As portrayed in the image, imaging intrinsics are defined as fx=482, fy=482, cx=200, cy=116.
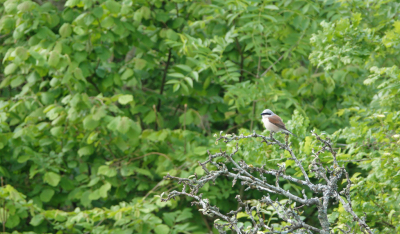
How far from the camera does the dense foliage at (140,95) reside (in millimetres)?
5488

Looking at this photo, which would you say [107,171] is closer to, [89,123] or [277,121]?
[89,123]

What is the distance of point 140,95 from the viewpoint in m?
6.79

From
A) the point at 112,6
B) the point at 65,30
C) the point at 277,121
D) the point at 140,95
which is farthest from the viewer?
the point at 140,95

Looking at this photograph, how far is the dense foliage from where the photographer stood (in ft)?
18.0

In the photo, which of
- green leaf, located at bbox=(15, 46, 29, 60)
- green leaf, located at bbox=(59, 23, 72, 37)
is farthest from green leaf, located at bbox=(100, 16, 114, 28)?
green leaf, located at bbox=(15, 46, 29, 60)

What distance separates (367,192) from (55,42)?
13.9 ft

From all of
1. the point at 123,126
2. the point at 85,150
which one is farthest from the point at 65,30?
the point at 123,126

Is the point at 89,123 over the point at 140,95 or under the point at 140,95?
over

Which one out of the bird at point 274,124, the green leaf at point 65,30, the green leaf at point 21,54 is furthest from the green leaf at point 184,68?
the bird at point 274,124

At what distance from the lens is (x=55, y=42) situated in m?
6.16

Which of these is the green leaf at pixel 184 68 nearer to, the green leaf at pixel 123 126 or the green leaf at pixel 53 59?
the green leaf at pixel 123 126

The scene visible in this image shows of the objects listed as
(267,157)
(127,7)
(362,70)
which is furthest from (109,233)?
(362,70)

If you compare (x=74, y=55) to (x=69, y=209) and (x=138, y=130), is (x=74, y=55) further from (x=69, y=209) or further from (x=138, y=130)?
(x=69, y=209)

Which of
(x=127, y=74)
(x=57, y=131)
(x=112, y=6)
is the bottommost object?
(x=57, y=131)
